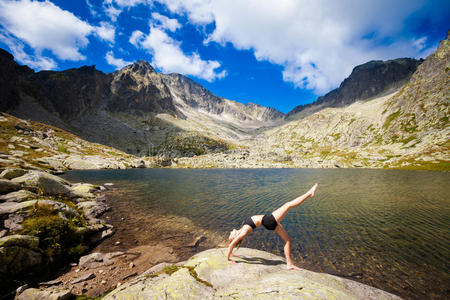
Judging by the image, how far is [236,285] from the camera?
6.54 meters

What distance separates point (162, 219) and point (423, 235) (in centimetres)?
2719

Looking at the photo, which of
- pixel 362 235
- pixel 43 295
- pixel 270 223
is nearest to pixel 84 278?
pixel 43 295

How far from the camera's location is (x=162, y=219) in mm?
21453

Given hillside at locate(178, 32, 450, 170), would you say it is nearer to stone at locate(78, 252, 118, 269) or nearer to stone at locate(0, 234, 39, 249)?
stone at locate(78, 252, 118, 269)

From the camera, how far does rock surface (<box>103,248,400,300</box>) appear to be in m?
5.54

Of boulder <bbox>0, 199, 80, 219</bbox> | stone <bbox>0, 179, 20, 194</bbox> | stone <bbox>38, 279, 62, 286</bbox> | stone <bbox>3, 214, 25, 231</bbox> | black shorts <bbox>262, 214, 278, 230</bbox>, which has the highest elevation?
stone <bbox>0, 179, 20, 194</bbox>

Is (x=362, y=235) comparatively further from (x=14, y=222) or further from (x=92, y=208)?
(x=92, y=208)

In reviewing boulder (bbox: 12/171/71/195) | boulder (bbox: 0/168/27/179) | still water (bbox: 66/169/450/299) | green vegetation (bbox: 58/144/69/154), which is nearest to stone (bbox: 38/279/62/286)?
still water (bbox: 66/169/450/299)

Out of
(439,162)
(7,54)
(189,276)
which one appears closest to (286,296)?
(189,276)

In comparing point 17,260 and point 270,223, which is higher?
point 270,223

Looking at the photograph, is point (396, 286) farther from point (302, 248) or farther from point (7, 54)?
point (7, 54)

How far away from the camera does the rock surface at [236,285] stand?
218 inches

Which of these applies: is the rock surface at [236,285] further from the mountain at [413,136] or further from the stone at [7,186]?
the mountain at [413,136]

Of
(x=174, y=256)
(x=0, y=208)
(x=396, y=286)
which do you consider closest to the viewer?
(x=396, y=286)
